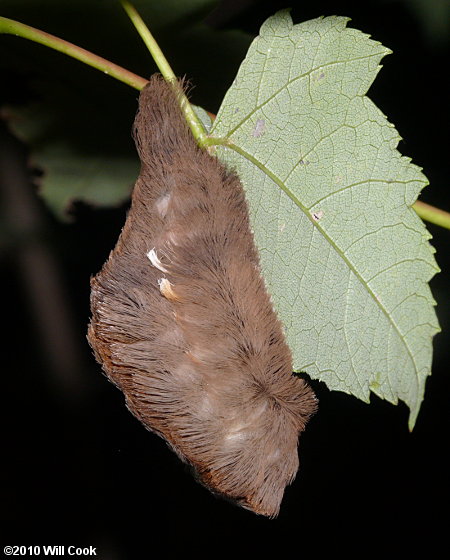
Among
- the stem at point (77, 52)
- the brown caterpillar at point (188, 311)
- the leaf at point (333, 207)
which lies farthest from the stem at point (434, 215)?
the stem at point (77, 52)

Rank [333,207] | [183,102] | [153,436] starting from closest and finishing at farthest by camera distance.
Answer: [333,207] < [183,102] < [153,436]

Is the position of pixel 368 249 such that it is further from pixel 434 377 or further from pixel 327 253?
pixel 434 377

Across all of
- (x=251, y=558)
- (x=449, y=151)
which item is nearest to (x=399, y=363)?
(x=449, y=151)

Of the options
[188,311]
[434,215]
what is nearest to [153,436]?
[188,311]

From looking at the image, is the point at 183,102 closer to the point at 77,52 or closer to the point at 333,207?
the point at 77,52

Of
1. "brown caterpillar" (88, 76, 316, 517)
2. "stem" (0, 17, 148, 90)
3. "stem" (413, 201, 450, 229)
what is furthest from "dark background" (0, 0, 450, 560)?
"stem" (413, 201, 450, 229)

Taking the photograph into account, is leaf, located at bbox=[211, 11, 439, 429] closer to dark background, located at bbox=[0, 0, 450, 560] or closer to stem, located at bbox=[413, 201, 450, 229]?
stem, located at bbox=[413, 201, 450, 229]
